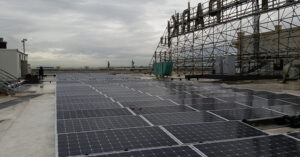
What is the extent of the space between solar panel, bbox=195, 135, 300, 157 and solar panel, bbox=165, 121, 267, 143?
50 centimetres

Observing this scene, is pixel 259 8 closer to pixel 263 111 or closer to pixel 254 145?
pixel 263 111

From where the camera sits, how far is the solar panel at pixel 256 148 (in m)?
6.19

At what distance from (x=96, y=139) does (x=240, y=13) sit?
3196 centimetres

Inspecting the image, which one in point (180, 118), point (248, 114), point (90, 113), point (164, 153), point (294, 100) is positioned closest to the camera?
point (164, 153)

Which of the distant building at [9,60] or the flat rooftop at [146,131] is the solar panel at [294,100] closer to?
the flat rooftop at [146,131]

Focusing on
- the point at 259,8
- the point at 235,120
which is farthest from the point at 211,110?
the point at 259,8

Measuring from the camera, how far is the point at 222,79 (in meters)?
28.8

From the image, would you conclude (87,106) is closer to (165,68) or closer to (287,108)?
(287,108)

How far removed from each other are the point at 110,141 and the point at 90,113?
172 inches

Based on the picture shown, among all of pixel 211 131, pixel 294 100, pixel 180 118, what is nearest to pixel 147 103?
pixel 180 118

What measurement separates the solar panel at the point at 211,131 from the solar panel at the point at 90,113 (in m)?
3.31

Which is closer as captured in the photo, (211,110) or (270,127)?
(270,127)

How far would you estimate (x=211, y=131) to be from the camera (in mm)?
8211

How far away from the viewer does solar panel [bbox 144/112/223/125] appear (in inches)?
377
